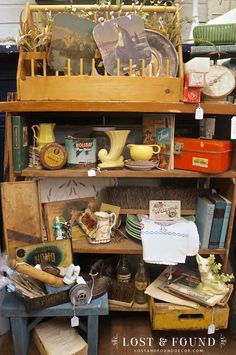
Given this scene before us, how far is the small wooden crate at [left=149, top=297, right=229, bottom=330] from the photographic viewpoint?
1664 mm

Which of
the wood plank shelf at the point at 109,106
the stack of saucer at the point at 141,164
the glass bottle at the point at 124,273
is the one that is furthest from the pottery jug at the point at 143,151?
the glass bottle at the point at 124,273

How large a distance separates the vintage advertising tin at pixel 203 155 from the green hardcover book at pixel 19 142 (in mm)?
756

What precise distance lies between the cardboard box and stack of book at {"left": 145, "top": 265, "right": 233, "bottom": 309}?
1.36ft

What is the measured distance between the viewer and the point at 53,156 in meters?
1.67

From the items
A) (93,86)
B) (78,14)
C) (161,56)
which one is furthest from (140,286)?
(78,14)

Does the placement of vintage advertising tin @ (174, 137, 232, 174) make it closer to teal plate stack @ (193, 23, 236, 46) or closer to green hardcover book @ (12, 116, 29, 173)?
teal plate stack @ (193, 23, 236, 46)

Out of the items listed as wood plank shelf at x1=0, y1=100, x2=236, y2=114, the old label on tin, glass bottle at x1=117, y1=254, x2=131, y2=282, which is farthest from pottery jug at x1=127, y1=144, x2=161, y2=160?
glass bottle at x1=117, y1=254, x2=131, y2=282

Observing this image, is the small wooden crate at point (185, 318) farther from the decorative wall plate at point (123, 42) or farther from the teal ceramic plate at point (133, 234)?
the decorative wall plate at point (123, 42)

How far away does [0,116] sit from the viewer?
213 cm

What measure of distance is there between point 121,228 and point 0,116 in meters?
1.02

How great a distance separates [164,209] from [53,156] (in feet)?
A: 2.16

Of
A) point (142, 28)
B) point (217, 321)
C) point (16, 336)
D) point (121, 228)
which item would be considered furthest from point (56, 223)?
point (142, 28)

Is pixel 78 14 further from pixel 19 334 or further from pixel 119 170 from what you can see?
pixel 19 334

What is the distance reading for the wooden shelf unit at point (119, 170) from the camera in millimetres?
1562
